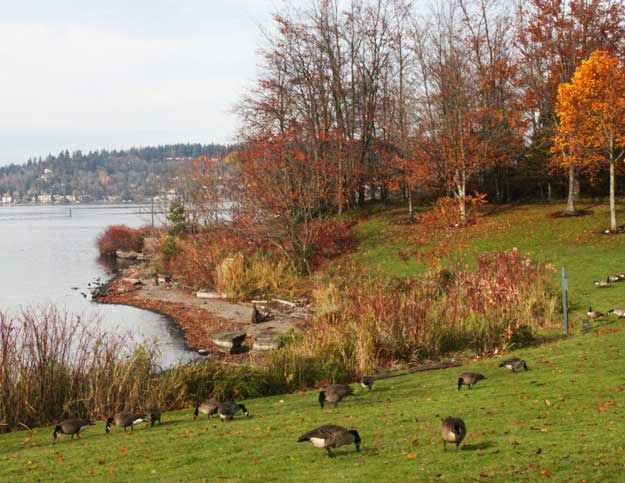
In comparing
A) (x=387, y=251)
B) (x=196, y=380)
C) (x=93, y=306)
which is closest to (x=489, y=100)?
(x=387, y=251)

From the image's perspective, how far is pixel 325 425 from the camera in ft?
26.2

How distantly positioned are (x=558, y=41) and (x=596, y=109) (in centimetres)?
877

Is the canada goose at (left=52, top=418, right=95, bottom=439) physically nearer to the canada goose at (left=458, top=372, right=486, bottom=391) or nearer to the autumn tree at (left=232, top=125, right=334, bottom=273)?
the canada goose at (left=458, top=372, right=486, bottom=391)

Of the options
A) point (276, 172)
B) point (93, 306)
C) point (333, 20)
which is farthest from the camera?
point (333, 20)

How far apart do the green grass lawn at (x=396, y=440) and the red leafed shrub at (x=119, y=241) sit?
49.6 meters

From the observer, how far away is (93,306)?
105ft

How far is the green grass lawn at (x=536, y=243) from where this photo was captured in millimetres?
25147

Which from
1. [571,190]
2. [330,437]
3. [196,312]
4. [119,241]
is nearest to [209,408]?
[330,437]

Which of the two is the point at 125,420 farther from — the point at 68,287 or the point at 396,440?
the point at 68,287

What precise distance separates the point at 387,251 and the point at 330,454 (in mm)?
29649

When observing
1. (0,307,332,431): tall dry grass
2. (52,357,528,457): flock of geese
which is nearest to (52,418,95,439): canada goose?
(52,357,528,457): flock of geese

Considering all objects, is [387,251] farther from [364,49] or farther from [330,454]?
[330,454]

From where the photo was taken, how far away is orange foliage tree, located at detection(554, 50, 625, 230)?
104 ft

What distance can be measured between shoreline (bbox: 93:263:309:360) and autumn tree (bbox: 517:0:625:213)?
1978cm
